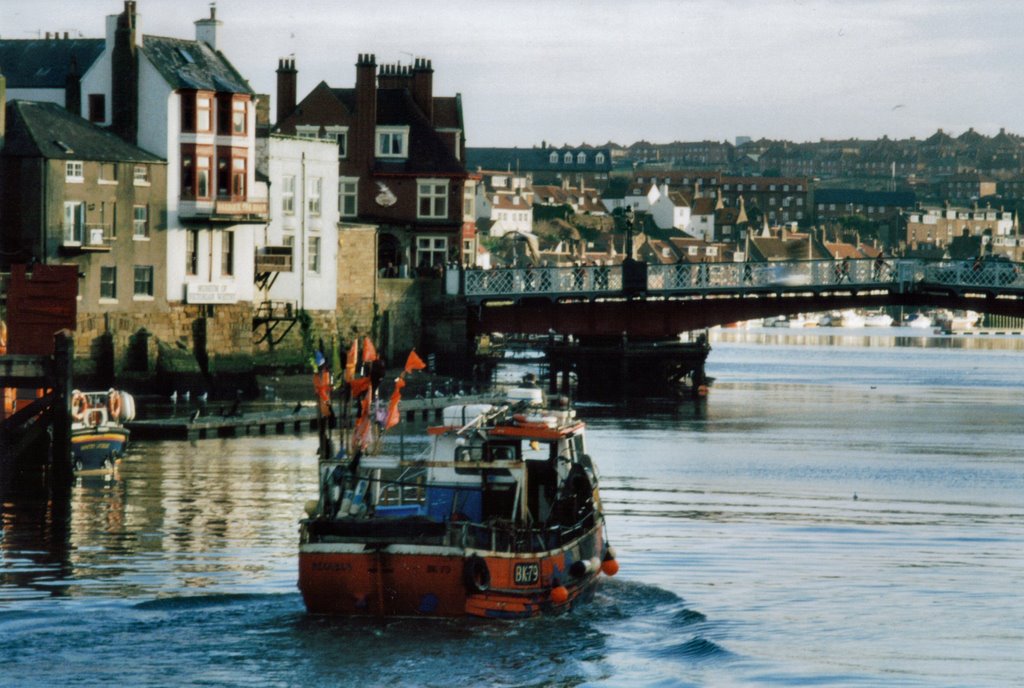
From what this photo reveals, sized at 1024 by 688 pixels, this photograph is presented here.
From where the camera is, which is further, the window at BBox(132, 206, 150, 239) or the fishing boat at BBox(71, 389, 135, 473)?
the window at BBox(132, 206, 150, 239)

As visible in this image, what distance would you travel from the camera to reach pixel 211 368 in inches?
3632

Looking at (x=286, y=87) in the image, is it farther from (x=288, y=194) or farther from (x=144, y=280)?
(x=144, y=280)

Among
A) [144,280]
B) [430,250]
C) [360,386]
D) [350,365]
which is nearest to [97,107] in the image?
[144,280]

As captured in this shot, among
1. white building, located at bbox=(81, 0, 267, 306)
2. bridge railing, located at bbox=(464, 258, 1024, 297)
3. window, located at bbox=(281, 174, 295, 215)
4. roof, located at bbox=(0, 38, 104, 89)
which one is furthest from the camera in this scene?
window, located at bbox=(281, 174, 295, 215)

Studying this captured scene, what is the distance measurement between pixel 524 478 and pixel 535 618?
2.54 meters

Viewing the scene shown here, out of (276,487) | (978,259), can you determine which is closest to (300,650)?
(276,487)

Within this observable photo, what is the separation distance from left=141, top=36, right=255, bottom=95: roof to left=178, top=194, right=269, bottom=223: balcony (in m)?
4.88

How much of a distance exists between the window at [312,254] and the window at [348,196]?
43.7ft

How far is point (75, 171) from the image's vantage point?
288 feet

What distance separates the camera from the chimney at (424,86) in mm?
120875

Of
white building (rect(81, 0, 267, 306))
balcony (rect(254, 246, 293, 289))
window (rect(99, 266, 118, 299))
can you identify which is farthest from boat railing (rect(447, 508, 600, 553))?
balcony (rect(254, 246, 293, 289))

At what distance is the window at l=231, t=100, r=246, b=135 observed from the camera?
94.3m

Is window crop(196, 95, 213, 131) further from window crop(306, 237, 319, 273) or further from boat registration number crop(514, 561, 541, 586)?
boat registration number crop(514, 561, 541, 586)

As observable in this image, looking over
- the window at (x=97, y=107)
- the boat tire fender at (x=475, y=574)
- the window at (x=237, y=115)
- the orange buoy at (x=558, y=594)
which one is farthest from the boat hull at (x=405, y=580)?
the window at (x=97, y=107)
